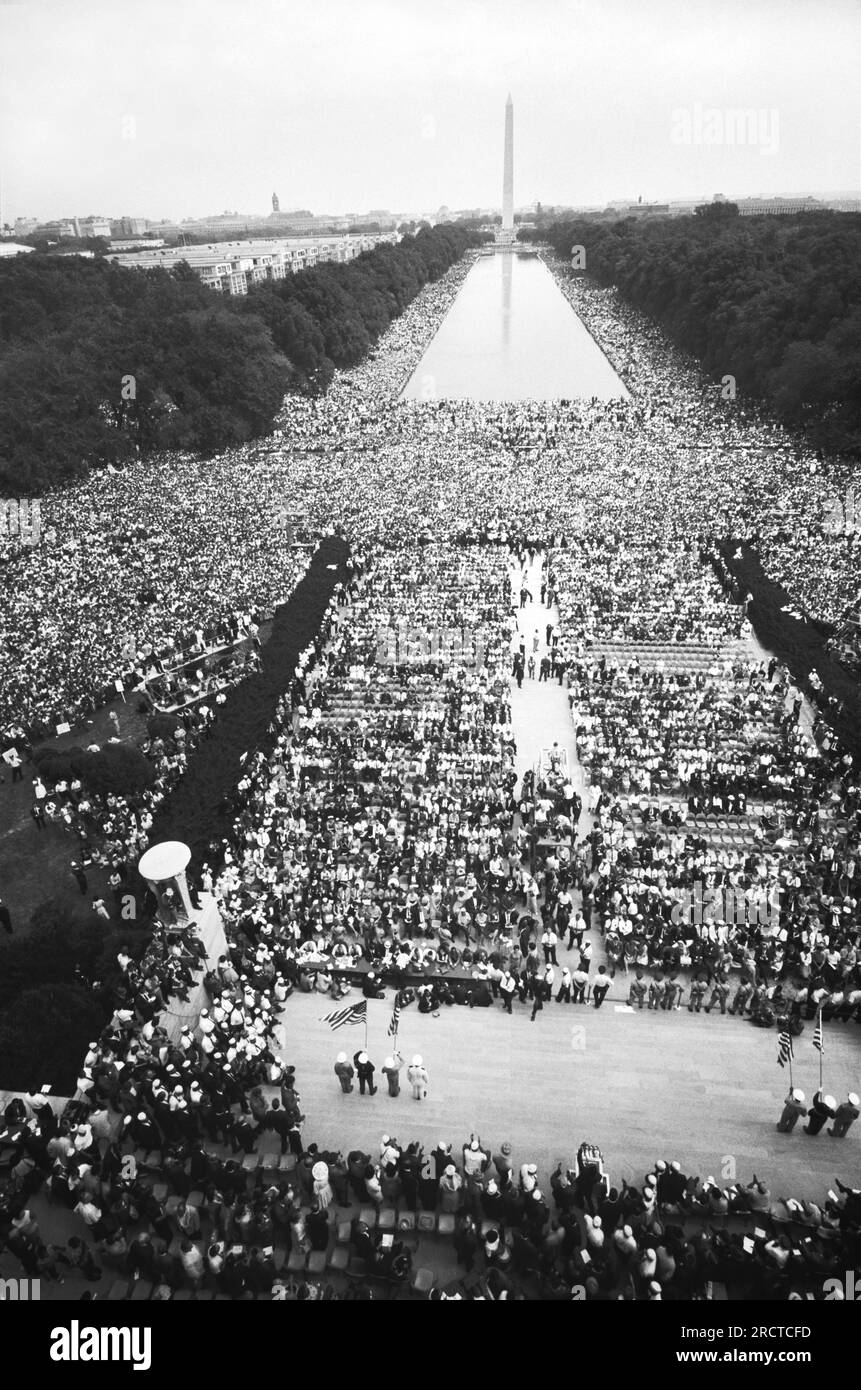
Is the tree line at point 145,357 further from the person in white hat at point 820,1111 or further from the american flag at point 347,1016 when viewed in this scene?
the person in white hat at point 820,1111

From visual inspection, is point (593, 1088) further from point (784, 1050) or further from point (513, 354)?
point (513, 354)

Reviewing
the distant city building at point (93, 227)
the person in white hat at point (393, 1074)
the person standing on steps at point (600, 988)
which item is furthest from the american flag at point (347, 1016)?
the distant city building at point (93, 227)

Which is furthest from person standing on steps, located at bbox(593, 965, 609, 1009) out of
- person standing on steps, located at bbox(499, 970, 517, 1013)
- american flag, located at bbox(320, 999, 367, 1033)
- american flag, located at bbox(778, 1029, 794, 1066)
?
american flag, located at bbox(320, 999, 367, 1033)

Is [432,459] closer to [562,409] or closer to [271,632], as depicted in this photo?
[562,409]

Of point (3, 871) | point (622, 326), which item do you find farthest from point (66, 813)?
point (622, 326)

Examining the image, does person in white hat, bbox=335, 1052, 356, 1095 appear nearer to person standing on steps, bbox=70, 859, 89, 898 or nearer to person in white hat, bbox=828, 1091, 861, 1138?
person in white hat, bbox=828, 1091, 861, 1138
